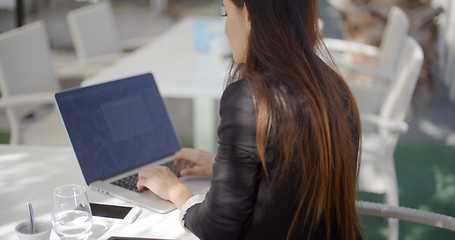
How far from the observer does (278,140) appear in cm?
110

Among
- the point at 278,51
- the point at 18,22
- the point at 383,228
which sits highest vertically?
the point at 278,51

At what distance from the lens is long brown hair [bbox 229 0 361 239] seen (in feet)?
3.59

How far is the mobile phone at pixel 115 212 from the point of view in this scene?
135 centimetres

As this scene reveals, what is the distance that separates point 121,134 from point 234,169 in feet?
2.01

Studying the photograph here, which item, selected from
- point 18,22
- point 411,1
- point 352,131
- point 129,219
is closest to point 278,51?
point 352,131

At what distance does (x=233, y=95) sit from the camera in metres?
1.12

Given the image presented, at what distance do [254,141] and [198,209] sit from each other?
0.76ft

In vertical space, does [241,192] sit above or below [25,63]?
above

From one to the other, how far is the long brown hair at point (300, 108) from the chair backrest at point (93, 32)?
8.76ft

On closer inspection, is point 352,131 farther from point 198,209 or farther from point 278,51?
point 198,209

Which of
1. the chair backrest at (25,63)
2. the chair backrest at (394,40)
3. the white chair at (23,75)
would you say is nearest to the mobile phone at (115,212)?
the white chair at (23,75)

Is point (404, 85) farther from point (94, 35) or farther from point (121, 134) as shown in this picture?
point (94, 35)

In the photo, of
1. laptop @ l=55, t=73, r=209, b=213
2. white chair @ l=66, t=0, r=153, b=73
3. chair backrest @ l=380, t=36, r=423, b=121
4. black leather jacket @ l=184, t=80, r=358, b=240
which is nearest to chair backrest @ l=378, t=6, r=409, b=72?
chair backrest @ l=380, t=36, r=423, b=121

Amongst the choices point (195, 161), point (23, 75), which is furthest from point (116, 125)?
point (23, 75)
